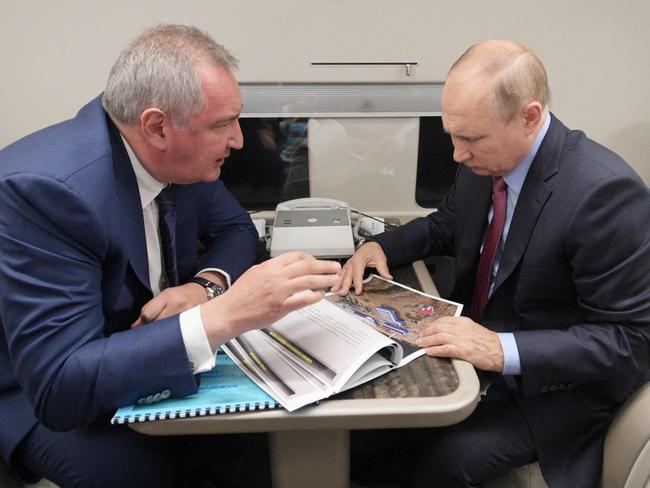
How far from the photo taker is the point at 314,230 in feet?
5.47

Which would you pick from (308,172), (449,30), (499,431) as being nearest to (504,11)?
(449,30)

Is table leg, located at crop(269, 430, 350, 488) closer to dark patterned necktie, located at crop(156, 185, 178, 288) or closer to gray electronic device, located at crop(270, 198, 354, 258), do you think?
dark patterned necktie, located at crop(156, 185, 178, 288)

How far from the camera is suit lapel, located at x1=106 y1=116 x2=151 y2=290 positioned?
99 cm

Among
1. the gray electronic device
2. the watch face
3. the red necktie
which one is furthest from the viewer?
the gray electronic device

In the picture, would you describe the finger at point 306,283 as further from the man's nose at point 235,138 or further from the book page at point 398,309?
the man's nose at point 235,138

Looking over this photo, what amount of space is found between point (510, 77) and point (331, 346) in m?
0.70

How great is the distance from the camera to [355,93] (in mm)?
1868

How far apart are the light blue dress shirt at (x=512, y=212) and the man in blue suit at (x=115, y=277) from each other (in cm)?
43

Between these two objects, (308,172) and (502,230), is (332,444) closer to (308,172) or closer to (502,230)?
(502,230)

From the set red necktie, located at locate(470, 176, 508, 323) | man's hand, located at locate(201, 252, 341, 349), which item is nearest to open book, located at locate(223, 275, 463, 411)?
man's hand, located at locate(201, 252, 341, 349)

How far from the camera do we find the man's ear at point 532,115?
1.13 metres

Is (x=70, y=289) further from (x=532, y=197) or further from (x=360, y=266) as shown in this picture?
(x=532, y=197)

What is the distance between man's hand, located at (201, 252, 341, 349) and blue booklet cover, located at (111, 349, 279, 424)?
0.08 m

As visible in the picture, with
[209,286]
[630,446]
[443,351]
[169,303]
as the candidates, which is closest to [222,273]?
[209,286]
